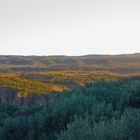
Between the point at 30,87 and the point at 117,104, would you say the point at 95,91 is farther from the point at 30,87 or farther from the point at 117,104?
the point at 30,87

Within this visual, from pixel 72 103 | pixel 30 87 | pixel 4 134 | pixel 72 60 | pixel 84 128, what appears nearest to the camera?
pixel 84 128

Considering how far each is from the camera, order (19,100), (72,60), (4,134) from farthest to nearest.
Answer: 1. (72,60)
2. (19,100)
3. (4,134)

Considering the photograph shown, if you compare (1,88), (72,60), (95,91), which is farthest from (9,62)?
(95,91)

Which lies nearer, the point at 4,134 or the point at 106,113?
the point at 106,113

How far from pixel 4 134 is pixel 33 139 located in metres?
0.87

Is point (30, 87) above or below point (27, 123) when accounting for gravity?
below

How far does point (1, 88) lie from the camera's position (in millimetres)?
52094

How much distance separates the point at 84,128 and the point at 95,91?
6.13 m

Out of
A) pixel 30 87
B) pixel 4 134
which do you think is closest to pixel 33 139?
pixel 4 134

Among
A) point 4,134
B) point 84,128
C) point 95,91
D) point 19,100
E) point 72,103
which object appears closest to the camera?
point 84,128

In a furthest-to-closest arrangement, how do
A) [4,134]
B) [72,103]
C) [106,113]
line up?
[72,103]
[4,134]
[106,113]

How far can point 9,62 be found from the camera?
146 m

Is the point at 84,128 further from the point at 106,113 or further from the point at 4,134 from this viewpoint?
the point at 4,134

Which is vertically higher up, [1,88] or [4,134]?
[4,134]
